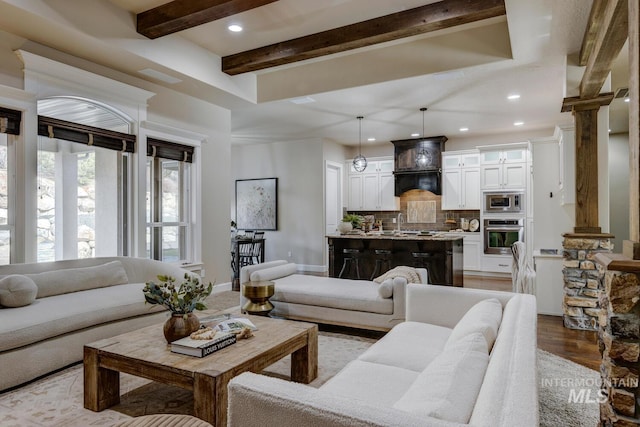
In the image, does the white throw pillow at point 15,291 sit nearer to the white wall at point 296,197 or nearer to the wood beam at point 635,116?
the wood beam at point 635,116

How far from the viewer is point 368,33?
4.09m

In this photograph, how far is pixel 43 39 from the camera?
3.64 metres

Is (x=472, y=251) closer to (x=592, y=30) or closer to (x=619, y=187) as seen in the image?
(x=619, y=187)

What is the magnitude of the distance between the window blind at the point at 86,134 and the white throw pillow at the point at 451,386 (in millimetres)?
4199

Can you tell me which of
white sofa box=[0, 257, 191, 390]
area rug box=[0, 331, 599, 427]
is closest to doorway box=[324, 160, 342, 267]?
white sofa box=[0, 257, 191, 390]

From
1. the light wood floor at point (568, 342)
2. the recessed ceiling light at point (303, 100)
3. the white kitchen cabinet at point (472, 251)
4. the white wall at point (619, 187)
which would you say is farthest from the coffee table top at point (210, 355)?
the white wall at point (619, 187)

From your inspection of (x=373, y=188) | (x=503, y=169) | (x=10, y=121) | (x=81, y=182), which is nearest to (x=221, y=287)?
(x=81, y=182)

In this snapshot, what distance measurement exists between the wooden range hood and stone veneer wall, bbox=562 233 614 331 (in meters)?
4.37

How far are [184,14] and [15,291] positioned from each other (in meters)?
2.77

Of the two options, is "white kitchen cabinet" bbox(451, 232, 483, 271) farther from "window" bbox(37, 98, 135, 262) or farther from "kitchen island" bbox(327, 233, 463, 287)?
"window" bbox(37, 98, 135, 262)

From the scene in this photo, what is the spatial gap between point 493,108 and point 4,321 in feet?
21.1

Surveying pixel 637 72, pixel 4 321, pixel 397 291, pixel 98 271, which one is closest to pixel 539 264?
pixel 397 291

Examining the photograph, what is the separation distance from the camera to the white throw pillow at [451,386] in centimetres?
102

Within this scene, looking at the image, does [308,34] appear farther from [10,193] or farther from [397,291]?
[10,193]
